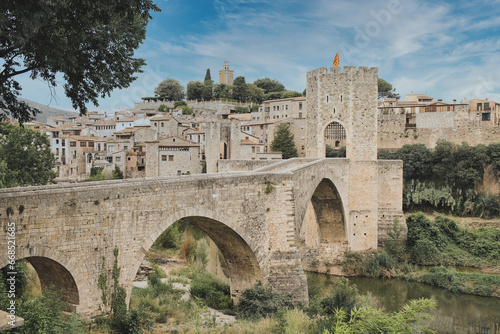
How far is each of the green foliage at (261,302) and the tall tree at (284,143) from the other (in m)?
29.4

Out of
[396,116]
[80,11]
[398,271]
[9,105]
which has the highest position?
[396,116]

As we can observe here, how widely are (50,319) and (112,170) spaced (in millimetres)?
39374

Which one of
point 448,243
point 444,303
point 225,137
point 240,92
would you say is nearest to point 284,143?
point 225,137

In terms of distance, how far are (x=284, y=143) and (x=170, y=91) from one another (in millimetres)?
49791

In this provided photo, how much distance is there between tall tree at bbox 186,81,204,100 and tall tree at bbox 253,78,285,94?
39.8ft

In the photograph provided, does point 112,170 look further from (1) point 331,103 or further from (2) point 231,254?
(2) point 231,254

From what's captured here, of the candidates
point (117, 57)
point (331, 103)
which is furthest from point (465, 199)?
point (117, 57)

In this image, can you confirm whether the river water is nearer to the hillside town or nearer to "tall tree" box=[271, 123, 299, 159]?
the hillside town

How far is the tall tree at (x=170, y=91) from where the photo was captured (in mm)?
86113

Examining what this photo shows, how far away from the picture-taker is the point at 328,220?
77.2 ft

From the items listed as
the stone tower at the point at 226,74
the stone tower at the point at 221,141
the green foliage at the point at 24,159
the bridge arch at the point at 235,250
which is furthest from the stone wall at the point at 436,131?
the stone tower at the point at 226,74

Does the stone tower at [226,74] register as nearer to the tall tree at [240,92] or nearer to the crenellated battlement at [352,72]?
the tall tree at [240,92]

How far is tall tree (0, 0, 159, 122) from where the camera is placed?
6020 millimetres

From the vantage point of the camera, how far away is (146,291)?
1358 cm
